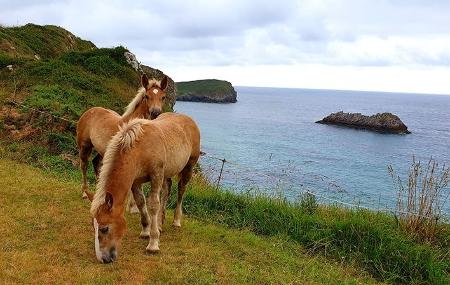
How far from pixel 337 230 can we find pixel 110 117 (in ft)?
17.4

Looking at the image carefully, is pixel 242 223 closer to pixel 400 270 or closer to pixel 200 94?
pixel 400 270

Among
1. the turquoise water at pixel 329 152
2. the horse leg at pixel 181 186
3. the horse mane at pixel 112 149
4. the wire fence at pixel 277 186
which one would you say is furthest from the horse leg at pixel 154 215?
the turquoise water at pixel 329 152

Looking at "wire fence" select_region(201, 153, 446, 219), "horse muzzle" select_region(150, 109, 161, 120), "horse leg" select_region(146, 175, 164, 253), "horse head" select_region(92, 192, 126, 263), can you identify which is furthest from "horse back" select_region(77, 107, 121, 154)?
"wire fence" select_region(201, 153, 446, 219)

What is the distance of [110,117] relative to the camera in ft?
29.8

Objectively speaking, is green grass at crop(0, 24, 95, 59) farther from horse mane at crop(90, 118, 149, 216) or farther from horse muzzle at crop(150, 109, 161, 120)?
horse mane at crop(90, 118, 149, 216)

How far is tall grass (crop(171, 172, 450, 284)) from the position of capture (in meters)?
7.88

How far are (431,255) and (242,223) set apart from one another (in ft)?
12.1

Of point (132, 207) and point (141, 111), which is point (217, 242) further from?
point (141, 111)

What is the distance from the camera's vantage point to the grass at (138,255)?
6.14 m

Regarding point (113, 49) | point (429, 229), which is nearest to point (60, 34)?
point (113, 49)

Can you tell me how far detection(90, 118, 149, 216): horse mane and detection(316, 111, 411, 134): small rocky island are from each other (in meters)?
87.1

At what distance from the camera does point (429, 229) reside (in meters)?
8.75

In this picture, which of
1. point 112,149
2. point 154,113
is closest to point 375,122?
point 154,113

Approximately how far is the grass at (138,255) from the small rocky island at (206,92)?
161 metres
